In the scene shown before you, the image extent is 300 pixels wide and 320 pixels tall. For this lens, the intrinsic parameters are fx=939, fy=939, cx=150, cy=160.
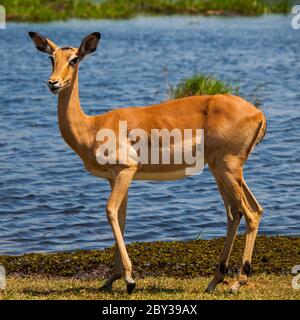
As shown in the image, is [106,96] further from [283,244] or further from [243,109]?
[243,109]

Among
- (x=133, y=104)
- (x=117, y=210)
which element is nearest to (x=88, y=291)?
(x=117, y=210)

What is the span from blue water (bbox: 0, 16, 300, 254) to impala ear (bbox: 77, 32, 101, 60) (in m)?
4.14

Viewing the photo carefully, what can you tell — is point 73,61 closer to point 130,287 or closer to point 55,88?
point 55,88

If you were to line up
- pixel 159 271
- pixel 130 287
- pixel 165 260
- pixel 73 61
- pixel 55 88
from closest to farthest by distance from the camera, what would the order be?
pixel 55 88, pixel 130 287, pixel 73 61, pixel 159 271, pixel 165 260

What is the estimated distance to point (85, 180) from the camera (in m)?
17.3

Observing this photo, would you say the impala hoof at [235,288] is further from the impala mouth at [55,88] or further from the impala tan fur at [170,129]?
the impala mouth at [55,88]

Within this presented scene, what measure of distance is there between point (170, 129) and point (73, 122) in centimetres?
95

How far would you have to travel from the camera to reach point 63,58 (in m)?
8.80

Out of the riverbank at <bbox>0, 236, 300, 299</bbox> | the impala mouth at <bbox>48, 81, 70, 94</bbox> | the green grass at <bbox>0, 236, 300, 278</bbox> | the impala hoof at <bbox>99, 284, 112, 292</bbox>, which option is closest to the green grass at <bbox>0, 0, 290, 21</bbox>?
the green grass at <bbox>0, 236, 300, 278</bbox>

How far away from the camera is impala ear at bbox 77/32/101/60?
890 centimetres

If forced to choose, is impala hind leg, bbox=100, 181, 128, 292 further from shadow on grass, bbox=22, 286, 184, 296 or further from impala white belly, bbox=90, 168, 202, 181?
impala white belly, bbox=90, 168, 202, 181

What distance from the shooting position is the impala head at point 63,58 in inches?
341

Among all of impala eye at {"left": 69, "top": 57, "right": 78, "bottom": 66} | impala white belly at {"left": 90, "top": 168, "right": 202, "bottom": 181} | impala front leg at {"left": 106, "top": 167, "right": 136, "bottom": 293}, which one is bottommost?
impala front leg at {"left": 106, "top": 167, "right": 136, "bottom": 293}

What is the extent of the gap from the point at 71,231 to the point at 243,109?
17.3ft
